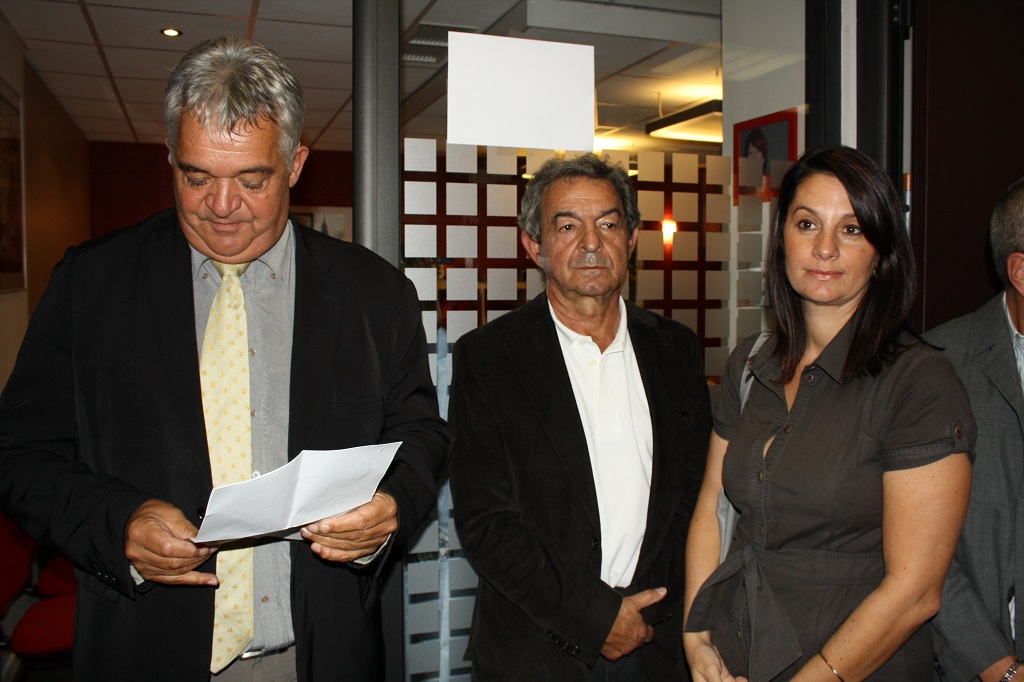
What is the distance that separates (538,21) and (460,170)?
21.9 inches

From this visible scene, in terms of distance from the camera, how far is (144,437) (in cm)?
138

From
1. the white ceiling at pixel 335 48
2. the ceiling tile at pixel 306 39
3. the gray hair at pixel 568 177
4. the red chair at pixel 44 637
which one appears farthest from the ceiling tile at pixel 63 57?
the gray hair at pixel 568 177

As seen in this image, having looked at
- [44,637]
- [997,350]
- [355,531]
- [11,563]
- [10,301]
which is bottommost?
[44,637]

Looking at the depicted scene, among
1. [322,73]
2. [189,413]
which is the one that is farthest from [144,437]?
[322,73]

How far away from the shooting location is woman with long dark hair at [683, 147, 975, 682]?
1.44m

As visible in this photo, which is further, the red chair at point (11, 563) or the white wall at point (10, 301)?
the white wall at point (10, 301)

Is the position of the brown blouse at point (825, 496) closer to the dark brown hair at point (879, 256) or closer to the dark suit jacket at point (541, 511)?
the dark brown hair at point (879, 256)

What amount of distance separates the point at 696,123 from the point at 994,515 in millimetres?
1626

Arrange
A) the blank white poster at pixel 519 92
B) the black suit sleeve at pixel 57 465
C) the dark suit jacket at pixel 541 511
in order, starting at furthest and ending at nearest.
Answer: the blank white poster at pixel 519 92
the dark suit jacket at pixel 541 511
the black suit sleeve at pixel 57 465

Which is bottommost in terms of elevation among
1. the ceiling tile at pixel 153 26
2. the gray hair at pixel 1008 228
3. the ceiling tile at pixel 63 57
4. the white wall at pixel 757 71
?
the gray hair at pixel 1008 228

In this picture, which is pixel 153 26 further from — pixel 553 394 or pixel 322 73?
pixel 553 394

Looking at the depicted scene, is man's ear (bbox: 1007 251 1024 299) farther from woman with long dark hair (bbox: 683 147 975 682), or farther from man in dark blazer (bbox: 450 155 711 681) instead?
man in dark blazer (bbox: 450 155 711 681)

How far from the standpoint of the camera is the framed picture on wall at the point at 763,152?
2.56m

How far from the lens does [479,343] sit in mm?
1954
